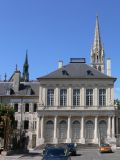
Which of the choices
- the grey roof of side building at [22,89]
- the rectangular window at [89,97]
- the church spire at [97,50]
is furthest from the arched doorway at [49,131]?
the church spire at [97,50]

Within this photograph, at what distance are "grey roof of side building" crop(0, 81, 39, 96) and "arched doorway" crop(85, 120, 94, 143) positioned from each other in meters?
13.2

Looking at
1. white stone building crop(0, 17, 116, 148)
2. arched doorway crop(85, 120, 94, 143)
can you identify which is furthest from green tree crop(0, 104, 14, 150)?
arched doorway crop(85, 120, 94, 143)

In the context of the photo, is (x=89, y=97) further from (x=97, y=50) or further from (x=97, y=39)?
(x=97, y=39)

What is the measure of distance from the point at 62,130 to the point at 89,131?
5.12 m

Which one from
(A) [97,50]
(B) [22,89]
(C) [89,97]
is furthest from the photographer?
(A) [97,50]

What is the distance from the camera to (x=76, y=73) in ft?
240

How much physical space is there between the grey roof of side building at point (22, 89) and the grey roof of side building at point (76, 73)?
665cm

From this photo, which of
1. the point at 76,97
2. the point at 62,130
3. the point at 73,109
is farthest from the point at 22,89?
the point at 62,130

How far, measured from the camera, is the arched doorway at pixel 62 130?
2763 inches

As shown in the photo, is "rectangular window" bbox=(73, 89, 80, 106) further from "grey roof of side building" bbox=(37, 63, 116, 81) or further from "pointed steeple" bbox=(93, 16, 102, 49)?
"pointed steeple" bbox=(93, 16, 102, 49)

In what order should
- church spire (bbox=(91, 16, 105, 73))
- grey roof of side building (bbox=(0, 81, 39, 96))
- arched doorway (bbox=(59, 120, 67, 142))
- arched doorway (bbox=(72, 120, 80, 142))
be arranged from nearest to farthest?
arched doorway (bbox=(72, 120, 80, 142)), arched doorway (bbox=(59, 120, 67, 142)), grey roof of side building (bbox=(0, 81, 39, 96)), church spire (bbox=(91, 16, 105, 73))

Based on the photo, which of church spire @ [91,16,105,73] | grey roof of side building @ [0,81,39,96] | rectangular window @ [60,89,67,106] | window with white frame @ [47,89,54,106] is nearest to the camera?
window with white frame @ [47,89,54,106]

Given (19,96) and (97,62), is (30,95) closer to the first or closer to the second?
(19,96)

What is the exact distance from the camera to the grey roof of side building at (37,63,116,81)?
71.8m
